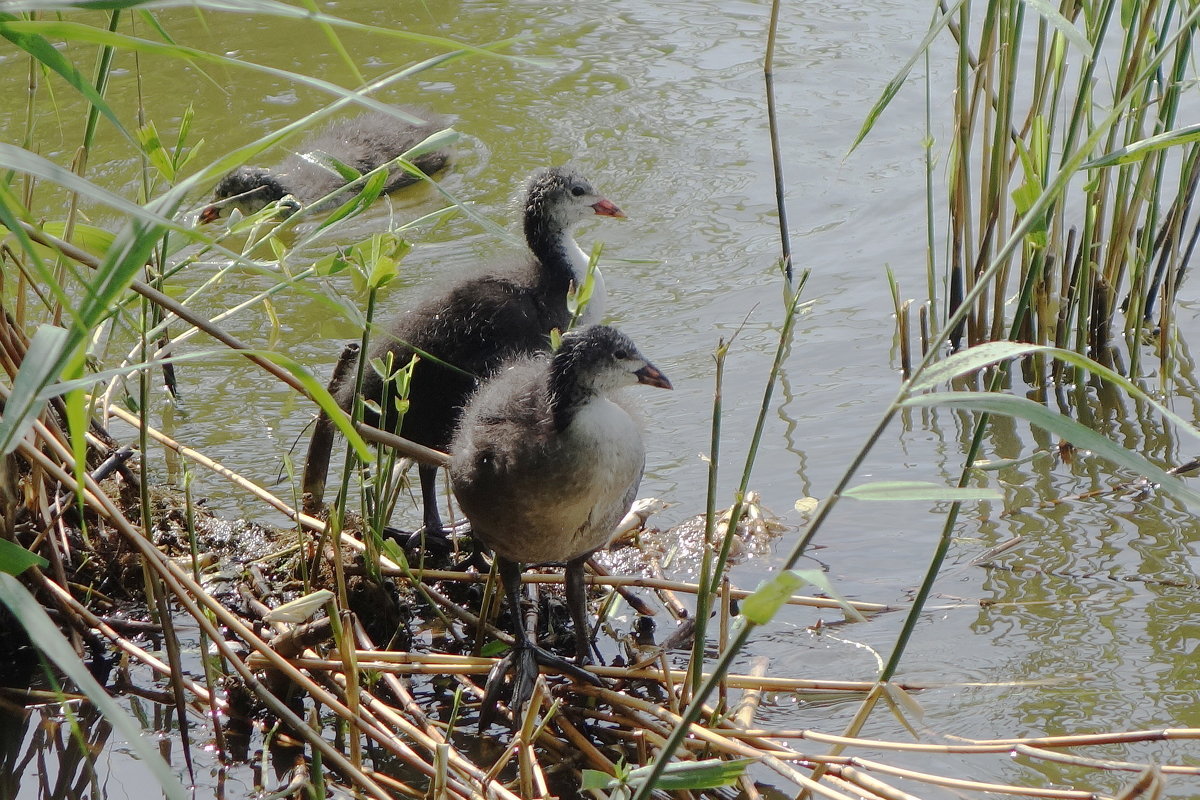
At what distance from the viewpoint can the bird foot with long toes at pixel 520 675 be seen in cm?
306

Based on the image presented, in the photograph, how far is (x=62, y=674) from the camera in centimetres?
327

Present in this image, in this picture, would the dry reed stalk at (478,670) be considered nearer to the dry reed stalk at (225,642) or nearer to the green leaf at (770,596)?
the dry reed stalk at (225,642)

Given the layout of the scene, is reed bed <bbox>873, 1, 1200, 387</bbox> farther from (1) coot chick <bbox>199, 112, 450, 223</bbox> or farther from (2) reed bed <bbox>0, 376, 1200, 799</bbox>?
(1) coot chick <bbox>199, 112, 450, 223</bbox>

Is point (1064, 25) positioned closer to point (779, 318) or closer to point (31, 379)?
point (31, 379)

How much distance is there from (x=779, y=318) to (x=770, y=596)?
4001mm

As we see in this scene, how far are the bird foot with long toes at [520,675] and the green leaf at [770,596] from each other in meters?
1.55

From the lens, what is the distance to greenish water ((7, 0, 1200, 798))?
10.9 feet

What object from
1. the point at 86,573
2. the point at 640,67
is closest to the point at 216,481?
the point at 86,573

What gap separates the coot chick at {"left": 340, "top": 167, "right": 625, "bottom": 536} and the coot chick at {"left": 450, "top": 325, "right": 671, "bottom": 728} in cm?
52

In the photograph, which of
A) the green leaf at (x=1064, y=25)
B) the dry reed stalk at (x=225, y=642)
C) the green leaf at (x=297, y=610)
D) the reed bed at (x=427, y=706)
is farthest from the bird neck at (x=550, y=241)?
the green leaf at (x=1064, y=25)

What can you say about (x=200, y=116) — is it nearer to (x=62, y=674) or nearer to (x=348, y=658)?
(x=62, y=674)

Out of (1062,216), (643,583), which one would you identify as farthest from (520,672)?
(1062,216)

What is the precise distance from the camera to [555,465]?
10.2 ft

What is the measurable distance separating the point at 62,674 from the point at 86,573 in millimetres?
436
